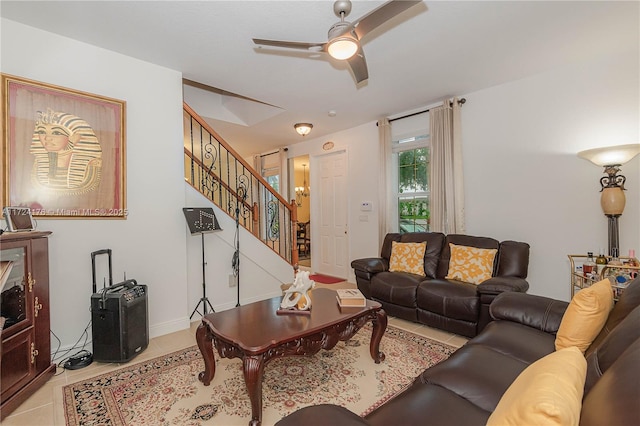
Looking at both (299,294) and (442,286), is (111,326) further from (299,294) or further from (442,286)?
(442,286)

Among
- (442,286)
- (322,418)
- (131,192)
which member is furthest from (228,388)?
(442,286)

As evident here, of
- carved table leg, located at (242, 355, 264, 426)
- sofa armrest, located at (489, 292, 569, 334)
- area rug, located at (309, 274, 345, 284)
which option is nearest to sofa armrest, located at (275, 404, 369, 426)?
carved table leg, located at (242, 355, 264, 426)

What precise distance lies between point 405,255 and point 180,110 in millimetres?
3117

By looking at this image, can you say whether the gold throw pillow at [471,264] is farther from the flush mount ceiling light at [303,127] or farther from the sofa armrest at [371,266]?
the flush mount ceiling light at [303,127]

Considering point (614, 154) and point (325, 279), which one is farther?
point (325, 279)

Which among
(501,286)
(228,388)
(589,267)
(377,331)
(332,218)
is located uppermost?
(332,218)

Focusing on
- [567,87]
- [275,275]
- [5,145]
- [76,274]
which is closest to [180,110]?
[5,145]

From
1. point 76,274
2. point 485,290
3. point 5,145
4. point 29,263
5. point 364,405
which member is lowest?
point 364,405

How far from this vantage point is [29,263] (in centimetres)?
213

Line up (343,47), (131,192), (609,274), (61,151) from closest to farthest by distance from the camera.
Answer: (343,47) < (61,151) < (609,274) < (131,192)

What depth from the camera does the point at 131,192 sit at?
2.93 meters

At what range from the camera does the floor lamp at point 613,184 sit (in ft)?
8.57

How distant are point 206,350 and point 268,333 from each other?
0.59 meters

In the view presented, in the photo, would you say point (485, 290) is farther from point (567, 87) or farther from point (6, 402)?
point (6, 402)
